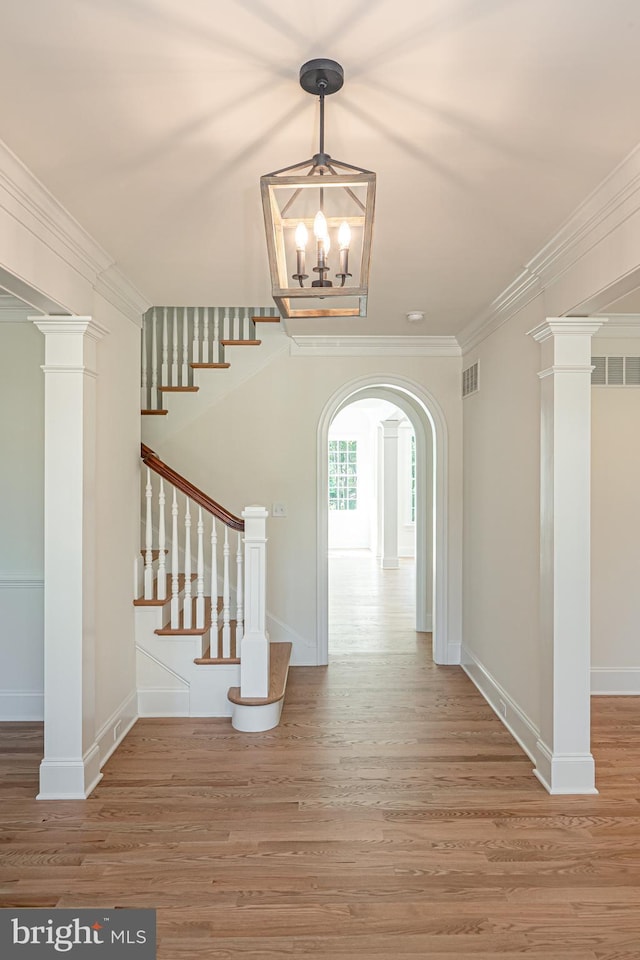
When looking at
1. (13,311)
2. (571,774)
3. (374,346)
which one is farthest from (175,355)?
(571,774)

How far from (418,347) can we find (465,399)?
0.58 metres

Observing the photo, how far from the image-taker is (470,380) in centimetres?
458

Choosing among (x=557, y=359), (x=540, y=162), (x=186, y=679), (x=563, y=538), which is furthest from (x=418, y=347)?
(x=186, y=679)

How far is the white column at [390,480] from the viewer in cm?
1023

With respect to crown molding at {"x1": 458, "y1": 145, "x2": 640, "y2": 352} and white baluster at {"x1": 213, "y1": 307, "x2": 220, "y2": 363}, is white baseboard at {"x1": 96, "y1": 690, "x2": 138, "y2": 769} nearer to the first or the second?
white baluster at {"x1": 213, "y1": 307, "x2": 220, "y2": 363}

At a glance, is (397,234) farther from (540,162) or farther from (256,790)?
(256,790)

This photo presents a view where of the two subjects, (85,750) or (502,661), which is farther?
(502,661)

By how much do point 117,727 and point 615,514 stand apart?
3.60 metres

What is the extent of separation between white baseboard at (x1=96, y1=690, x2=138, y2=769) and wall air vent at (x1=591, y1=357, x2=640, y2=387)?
382cm

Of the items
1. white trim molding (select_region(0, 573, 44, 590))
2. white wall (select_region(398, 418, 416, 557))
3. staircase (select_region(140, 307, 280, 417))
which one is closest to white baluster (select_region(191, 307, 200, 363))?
staircase (select_region(140, 307, 280, 417))

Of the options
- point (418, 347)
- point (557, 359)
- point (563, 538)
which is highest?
point (418, 347)

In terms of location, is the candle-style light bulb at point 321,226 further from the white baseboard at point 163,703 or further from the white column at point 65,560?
the white baseboard at point 163,703

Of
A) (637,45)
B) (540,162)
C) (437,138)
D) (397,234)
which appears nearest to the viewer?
(637,45)

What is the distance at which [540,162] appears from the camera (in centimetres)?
208
